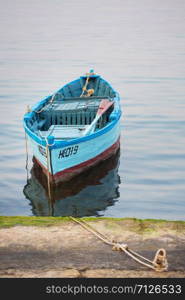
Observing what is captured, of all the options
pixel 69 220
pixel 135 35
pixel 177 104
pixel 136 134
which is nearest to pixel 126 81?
pixel 177 104

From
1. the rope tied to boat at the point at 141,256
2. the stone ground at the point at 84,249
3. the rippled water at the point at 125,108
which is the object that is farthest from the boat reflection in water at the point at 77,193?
the rope tied to boat at the point at 141,256

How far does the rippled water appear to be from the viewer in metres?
12.2

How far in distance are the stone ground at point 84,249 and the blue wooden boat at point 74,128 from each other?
5341 mm

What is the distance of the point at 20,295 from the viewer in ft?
14.9

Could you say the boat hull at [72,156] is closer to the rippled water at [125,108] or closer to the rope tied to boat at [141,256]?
the rippled water at [125,108]

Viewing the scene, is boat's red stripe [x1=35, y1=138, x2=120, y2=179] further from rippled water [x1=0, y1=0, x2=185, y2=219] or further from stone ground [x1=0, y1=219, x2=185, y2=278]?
stone ground [x1=0, y1=219, x2=185, y2=278]

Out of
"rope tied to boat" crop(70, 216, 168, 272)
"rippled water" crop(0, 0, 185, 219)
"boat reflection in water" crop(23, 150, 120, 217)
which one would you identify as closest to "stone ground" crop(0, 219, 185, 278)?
"rope tied to boat" crop(70, 216, 168, 272)

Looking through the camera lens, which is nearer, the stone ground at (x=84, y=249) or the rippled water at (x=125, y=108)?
the stone ground at (x=84, y=249)

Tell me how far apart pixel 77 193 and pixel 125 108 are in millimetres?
11148

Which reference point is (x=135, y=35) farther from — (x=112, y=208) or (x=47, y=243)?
(x=47, y=243)

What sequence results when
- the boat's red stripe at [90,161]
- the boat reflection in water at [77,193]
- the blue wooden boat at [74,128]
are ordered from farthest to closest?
1. the boat's red stripe at [90,161]
2. the blue wooden boat at [74,128]
3. the boat reflection in water at [77,193]

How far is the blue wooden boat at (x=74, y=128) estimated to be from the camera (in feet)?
38.4

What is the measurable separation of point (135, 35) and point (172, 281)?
57813mm

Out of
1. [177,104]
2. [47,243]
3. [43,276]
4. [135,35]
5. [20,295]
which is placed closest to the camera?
[20,295]
